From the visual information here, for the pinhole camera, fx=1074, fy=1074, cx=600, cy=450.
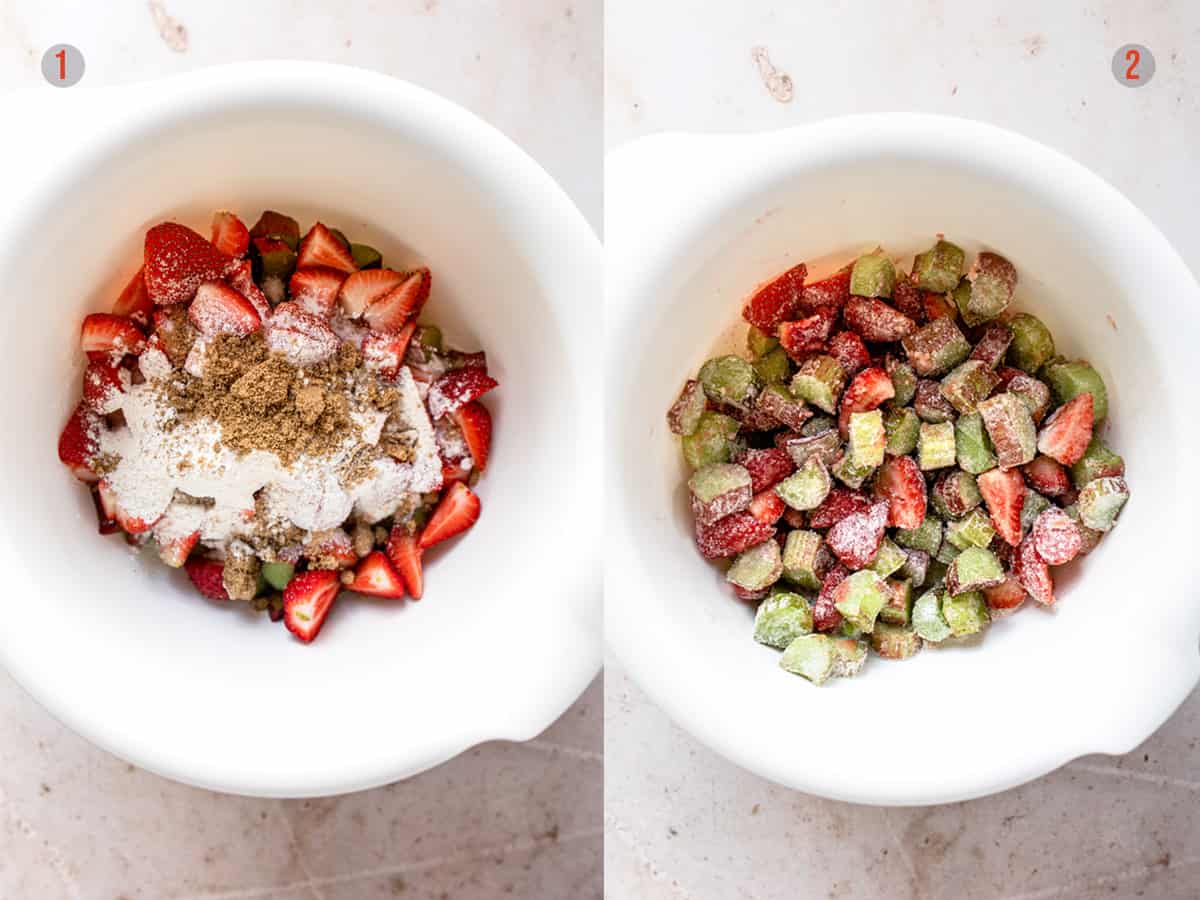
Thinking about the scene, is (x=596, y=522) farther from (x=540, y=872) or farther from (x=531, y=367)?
(x=540, y=872)

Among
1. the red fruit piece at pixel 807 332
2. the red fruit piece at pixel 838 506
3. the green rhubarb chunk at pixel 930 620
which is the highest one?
the red fruit piece at pixel 807 332

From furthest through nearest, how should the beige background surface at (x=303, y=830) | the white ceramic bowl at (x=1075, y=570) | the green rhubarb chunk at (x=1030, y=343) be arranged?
the beige background surface at (x=303, y=830) → the green rhubarb chunk at (x=1030, y=343) → the white ceramic bowl at (x=1075, y=570)

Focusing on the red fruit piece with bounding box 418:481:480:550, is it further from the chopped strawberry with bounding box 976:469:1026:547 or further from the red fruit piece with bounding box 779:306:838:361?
the chopped strawberry with bounding box 976:469:1026:547

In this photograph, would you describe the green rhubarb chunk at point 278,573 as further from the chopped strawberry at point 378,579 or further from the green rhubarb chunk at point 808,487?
the green rhubarb chunk at point 808,487

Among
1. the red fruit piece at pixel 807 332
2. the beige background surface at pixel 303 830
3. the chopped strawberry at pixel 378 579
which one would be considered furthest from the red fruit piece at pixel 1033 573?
the chopped strawberry at pixel 378 579

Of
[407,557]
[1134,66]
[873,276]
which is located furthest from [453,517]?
[1134,66]

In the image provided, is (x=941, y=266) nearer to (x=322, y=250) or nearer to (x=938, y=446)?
(x=938, y=446)

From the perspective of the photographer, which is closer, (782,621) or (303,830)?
(782,621)
